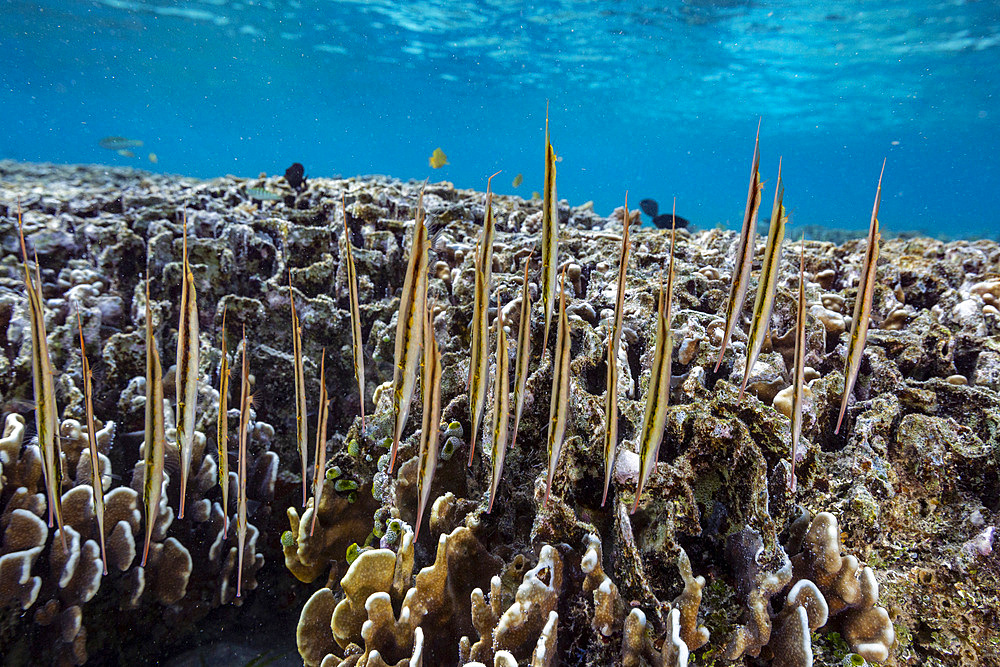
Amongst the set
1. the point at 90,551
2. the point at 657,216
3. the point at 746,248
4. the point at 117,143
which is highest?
the point at 117,143

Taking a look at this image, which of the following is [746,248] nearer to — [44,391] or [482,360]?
[482,360]

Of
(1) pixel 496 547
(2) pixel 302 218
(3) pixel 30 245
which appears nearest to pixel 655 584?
(1) pixel 496 547

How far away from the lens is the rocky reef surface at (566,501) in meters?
1.70

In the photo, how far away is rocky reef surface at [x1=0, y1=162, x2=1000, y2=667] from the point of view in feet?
5.58

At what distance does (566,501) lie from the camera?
191cm

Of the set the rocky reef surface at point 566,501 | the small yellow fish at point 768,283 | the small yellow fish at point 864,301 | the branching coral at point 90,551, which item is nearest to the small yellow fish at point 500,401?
the rocky reef surface at point 566,501

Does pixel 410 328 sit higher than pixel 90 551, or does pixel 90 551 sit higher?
pixel 410 328

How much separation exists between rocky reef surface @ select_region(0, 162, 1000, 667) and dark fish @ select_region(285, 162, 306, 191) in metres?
4.80

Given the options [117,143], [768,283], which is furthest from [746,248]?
[117,143]

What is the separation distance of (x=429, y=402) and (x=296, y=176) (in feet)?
29.5

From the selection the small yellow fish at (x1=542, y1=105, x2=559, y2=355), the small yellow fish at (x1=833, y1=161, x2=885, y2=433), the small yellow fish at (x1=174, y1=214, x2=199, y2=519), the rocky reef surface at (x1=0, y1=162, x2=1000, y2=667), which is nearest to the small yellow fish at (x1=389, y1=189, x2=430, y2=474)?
the small yellow fish at (x1=542, y1=105, x2=559, y2=355)

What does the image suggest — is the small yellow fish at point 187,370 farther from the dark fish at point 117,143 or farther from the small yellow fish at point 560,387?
the dark fish at point 117,143

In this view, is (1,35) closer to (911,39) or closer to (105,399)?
(105,399)

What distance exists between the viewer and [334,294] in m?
4.64
